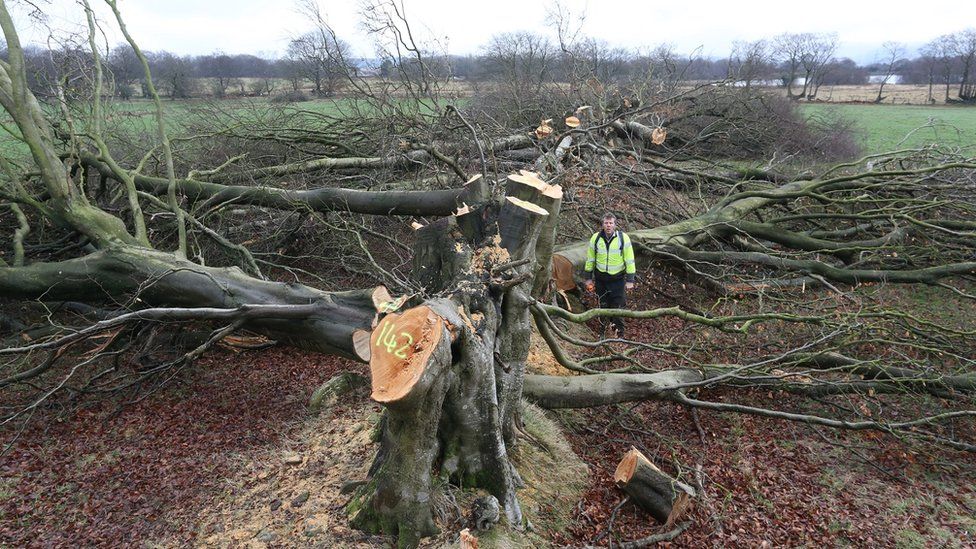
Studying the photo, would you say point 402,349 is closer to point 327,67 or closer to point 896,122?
point 327,67

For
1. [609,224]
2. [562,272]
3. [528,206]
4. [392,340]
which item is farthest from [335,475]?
[562,272]

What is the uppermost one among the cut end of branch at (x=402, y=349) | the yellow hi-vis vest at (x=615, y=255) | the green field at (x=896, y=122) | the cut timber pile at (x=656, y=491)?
the green field at (x=896, y=122)

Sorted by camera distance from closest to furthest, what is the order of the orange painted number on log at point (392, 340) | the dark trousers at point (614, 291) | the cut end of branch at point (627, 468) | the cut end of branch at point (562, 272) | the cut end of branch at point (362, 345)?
the orange painted number on log at point (392, 340) → the cut end of branch at point (362, 345) → the cut end of branch at point (627, 468) → the dark trousers at point (614, 291) → the cut end of branch at point (562, 272)

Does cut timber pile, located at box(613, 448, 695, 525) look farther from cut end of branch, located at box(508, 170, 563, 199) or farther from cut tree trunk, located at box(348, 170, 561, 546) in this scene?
cut end of branch, located at box(508, 170, 563, 199)

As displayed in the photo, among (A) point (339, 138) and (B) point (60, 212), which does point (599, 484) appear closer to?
(B) point (60, 212)

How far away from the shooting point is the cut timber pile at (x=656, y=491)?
4109 mm

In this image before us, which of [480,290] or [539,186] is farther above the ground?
[539,186]

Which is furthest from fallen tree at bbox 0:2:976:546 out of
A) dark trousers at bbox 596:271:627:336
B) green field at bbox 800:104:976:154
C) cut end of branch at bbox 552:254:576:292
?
green field at bbox 800:104:976:154

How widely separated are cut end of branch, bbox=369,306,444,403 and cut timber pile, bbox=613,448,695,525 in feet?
6.69

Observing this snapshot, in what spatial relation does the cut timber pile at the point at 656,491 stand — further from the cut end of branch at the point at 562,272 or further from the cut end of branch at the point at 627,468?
the cut end of branch at the point at 562,272

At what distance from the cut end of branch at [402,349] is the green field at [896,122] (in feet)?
57.9

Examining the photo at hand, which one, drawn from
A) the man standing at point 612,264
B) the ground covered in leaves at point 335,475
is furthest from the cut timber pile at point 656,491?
the man standing at point 612,264

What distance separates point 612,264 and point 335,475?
430 centimetres

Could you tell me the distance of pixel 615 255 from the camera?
280 inches
